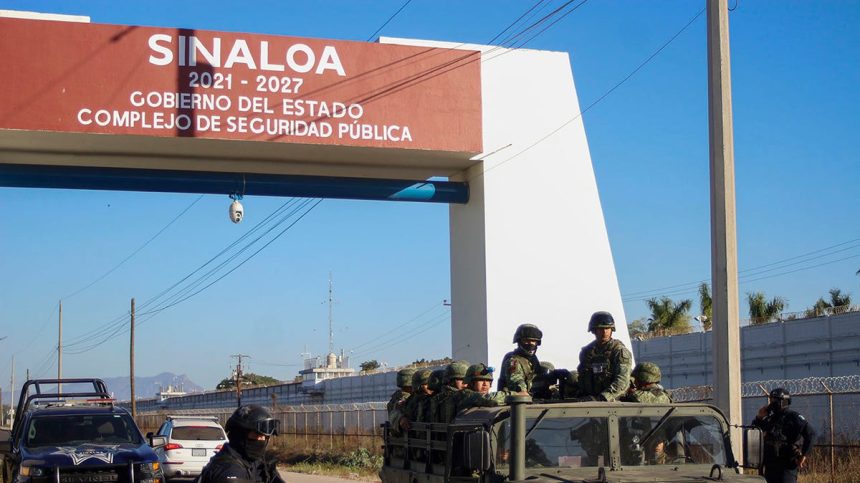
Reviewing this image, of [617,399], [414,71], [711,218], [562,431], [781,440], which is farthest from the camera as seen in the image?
[414,71]

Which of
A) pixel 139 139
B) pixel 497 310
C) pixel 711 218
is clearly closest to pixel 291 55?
pixel 139 139

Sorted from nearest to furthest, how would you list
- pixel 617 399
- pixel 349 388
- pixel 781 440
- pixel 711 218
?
pixel 617 399 → pixel 781 440 → pixel 711 218 → pixel 349 388

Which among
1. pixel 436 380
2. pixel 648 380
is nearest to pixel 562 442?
pixel 648 380

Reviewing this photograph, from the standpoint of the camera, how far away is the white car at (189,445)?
67.5ft

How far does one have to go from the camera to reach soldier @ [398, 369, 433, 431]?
11891 mm

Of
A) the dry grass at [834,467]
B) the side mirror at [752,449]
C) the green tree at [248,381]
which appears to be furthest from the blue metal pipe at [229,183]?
the green tree at [248,381]

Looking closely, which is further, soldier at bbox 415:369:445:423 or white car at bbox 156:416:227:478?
white car at bbox 156:416:227:478

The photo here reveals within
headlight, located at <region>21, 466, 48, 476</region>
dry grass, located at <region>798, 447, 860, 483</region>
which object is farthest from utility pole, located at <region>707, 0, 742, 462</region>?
headlight, located at <region>21, 466, 48, 476</region>

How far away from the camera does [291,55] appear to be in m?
18.2

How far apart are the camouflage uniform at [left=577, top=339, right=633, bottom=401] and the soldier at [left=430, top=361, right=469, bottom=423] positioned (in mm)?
1795

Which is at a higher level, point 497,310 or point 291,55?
point 291,55

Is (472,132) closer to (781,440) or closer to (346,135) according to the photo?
(346,135)

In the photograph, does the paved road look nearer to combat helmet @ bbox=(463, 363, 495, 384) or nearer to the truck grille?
the truck grille

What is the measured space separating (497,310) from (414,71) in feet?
15.1
